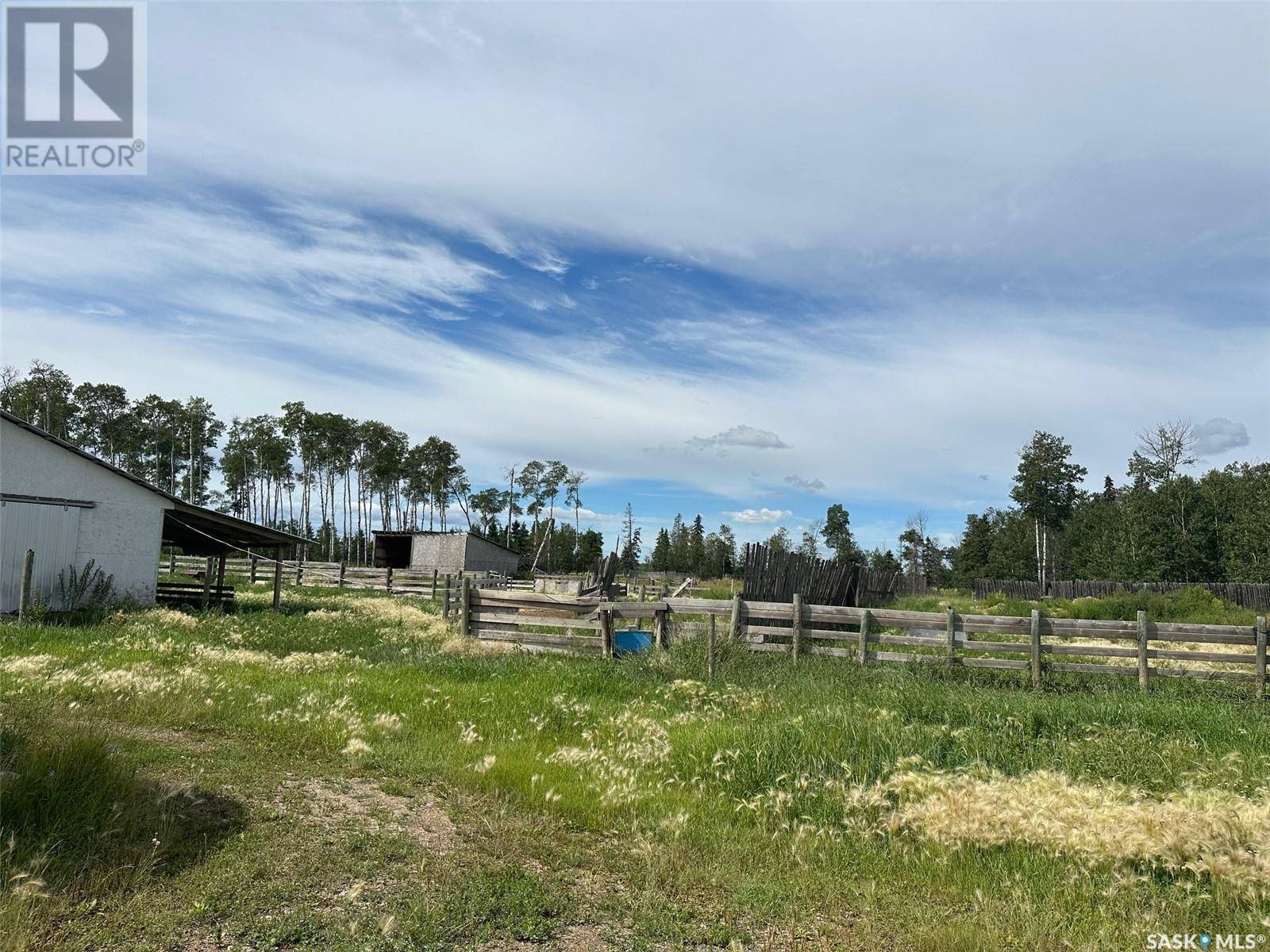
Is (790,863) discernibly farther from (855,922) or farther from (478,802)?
(478,802)

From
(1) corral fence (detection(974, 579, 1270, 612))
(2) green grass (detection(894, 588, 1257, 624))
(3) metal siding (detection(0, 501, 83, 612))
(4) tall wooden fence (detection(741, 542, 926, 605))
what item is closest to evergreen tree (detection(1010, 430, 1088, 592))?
(1) corral fence (detection(974, 579, 1270, 612))

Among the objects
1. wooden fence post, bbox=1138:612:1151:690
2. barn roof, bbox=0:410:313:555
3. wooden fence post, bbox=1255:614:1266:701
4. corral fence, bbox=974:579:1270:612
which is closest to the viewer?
wooden fence post, bbox=1255:614:1266:701

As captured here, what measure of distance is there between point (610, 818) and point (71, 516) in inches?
776

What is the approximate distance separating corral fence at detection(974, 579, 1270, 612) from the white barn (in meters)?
44.7

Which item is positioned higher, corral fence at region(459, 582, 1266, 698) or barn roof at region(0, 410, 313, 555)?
barn roof at region(0, 410, 313, 555)

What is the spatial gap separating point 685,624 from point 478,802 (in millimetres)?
9327

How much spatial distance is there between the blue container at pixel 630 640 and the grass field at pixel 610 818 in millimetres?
5117

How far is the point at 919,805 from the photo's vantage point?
19.8 ft

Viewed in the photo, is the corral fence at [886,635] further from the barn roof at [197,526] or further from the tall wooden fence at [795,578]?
the barn roof at [197,526]

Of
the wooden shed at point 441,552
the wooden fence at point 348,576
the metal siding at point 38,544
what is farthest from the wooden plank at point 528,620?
the wooden shed at point 441,552

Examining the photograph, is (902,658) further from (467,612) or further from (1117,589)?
(1117,589)

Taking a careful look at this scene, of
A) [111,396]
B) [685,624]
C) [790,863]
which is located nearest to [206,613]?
[685,624]

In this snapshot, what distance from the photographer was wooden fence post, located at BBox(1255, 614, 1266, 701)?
42.4 feet

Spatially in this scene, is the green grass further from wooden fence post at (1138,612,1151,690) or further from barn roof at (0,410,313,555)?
barn roof at (0,410,313,555)
